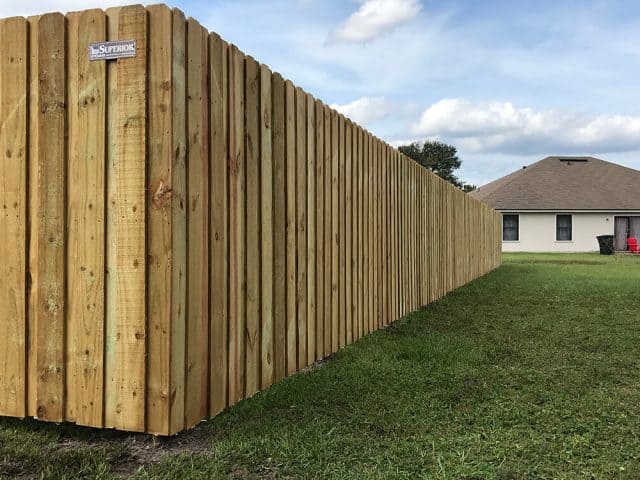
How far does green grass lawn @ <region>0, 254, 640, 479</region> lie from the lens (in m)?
2.79

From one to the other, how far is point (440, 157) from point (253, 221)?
211 feet

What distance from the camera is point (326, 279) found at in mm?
4883

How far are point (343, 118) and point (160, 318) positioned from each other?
308 centimetres

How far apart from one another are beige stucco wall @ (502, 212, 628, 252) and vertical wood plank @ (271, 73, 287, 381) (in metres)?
31.8

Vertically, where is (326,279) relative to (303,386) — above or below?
above

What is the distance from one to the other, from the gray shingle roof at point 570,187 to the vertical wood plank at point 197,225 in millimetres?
32076

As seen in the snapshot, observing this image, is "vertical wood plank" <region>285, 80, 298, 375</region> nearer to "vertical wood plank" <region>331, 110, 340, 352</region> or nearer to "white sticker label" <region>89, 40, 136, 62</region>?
"vertical wood plank" <region>331, 110, 340, 352</region>

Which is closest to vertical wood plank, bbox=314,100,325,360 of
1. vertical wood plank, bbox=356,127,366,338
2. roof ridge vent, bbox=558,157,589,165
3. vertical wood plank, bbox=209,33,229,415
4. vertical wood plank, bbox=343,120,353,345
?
vertical wood plank, bbox=343,120,353,345

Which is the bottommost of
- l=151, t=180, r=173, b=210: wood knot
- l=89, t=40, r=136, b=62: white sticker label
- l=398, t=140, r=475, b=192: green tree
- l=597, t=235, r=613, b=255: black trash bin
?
l=597, t=235, r=613, b=255: black trash bin

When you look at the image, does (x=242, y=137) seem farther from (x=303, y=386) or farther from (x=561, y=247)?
(x=561, y=247)

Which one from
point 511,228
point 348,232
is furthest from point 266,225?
point 511,228

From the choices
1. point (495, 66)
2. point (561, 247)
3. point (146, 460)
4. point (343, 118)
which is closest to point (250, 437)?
point (146, 460)

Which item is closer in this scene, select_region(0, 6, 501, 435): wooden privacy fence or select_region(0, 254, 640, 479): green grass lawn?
select_region(0, 254, 640, 479): green grass lawn

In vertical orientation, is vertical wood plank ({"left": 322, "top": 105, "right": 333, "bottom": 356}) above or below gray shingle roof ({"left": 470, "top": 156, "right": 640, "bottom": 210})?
below
